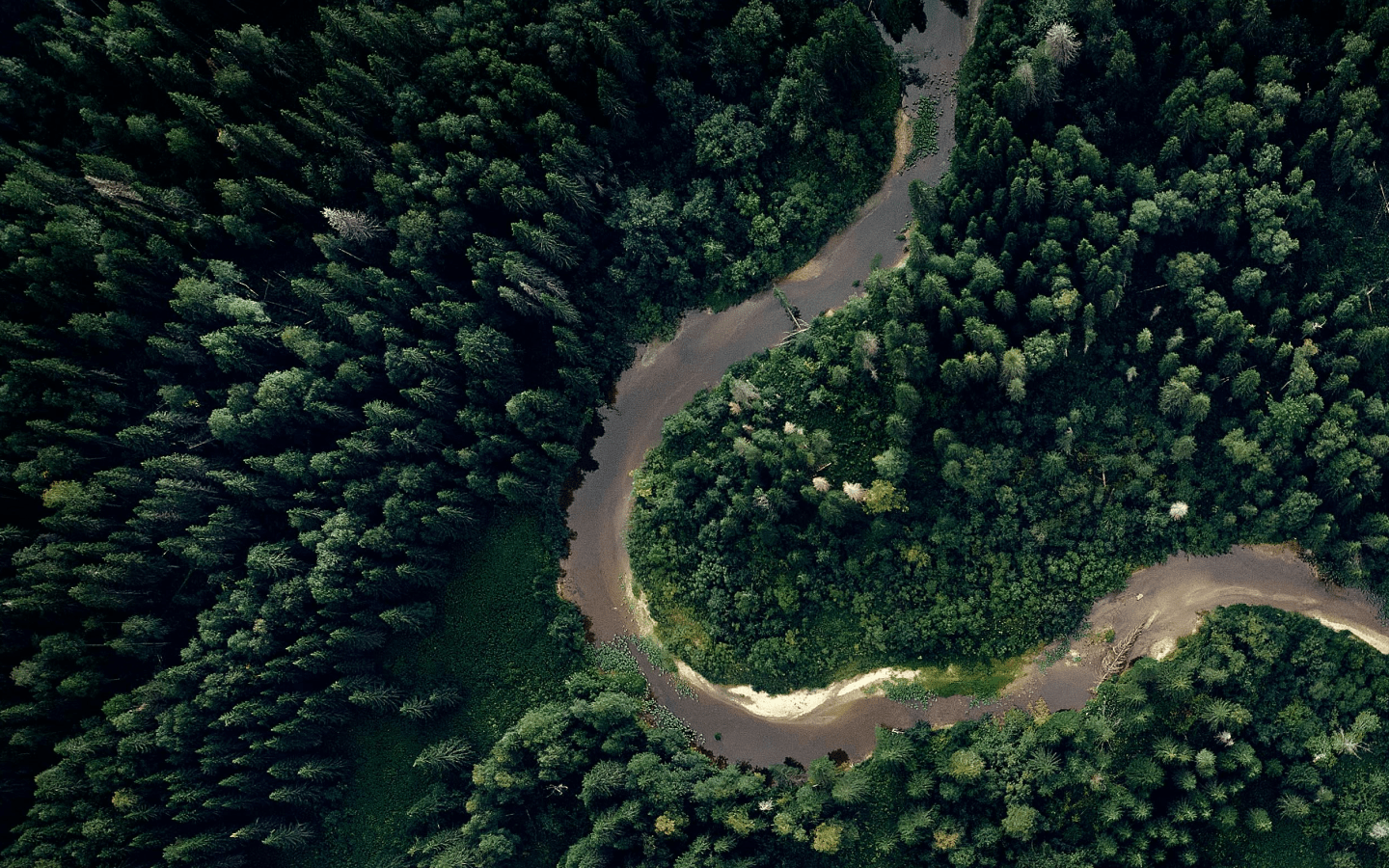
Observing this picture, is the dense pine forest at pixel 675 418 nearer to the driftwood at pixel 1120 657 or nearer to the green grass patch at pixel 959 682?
the green grass patch at pixel 959 682

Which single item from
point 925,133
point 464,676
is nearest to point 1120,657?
point 925,133

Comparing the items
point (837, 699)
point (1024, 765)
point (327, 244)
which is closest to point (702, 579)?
point (837, 699)

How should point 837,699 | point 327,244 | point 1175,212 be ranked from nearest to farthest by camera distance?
point 1175,212, point 327,244, point 837,699

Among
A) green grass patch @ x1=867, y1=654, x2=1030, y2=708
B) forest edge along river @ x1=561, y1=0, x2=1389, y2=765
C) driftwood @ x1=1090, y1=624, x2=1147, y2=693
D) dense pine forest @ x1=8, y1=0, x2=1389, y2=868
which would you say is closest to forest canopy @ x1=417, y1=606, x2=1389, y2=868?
dense pine forest @ x1=8, y1=0, x2=1389, y2=868

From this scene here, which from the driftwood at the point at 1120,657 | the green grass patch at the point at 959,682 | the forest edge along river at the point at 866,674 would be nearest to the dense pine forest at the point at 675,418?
the forest edge along river at the point at 866,674

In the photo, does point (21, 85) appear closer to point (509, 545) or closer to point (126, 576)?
point (126, 576)

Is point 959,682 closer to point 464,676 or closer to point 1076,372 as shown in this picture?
point 1076,372

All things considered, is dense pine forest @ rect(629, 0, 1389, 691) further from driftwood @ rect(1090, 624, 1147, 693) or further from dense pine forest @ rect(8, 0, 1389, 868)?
driftwood @ rect(1090, 624, 1147, 693)
